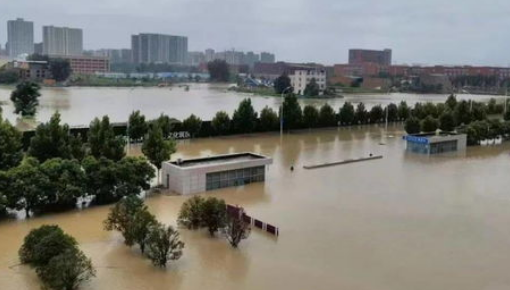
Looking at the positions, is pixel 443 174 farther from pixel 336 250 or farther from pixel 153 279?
pixel 153 279

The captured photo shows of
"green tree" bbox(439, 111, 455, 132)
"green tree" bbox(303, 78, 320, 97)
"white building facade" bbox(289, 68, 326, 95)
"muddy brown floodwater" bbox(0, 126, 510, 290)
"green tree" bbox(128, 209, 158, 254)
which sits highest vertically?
"white building facade" bbox(289, 68, 326, 95)

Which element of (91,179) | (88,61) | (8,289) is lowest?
(8,289)

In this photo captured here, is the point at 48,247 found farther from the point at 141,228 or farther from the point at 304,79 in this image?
the point at 304,79

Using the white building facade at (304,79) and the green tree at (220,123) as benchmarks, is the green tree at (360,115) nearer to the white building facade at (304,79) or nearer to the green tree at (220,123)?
the green tree at (220,123)

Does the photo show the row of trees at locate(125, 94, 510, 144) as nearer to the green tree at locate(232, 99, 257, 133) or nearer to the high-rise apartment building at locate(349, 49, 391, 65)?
the green tree at locate(232, 99, 257, 133)

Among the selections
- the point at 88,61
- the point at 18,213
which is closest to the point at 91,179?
the point at 18,213

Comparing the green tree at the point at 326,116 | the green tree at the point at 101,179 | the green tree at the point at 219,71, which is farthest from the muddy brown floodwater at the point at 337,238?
the green tree at the point at 219,71

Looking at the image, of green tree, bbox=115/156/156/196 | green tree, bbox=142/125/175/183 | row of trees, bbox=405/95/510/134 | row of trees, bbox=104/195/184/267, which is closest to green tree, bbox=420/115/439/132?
row of trees, bbox=405/95/510/134
